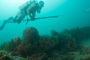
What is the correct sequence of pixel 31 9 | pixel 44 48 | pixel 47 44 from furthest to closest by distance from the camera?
pixel 31 9
pixel 47 44
pixel 44 48

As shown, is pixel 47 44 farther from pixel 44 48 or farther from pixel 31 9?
pixel 31 9

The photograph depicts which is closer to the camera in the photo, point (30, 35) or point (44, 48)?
point (44, 48)

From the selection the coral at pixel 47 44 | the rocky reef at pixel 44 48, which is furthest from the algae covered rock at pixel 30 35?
the coral at pixel 47 44

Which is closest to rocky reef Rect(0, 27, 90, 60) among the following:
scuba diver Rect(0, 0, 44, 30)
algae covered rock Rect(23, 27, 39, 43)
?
algae covered rock Rect(23, 27, 39, 43)

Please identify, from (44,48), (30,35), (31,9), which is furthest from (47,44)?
(31,9)

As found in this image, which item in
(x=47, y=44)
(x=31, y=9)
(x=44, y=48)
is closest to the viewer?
(x=44, y=48)

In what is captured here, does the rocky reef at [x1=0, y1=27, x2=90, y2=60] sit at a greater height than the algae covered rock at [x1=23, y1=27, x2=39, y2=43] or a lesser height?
lesser

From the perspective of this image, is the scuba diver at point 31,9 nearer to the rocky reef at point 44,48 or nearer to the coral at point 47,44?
the rocky reef at point 44,48

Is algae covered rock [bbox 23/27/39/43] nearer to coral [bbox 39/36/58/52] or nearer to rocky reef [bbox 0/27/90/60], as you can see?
rocky reef [bbox 0/27/90/60]

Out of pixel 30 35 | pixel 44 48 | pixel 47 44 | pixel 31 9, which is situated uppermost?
pixel 31 9

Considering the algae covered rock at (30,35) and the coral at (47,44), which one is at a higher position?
the algae covered rock at (30,35)

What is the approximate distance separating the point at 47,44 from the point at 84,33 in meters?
6.32

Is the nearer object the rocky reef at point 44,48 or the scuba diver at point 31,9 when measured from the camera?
the rocky reef at point 44,48

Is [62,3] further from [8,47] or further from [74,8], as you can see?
[8,47]
